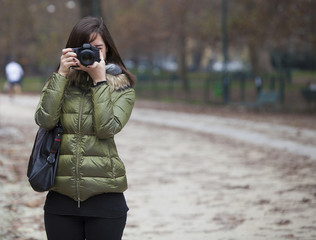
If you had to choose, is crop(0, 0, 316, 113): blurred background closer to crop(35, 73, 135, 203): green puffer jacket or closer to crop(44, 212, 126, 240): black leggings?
crop(35, 73, 135, 203): green puffer jacket

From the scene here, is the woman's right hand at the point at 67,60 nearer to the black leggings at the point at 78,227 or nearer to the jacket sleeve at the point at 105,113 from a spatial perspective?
the jacket sleeve at the point at 105,113

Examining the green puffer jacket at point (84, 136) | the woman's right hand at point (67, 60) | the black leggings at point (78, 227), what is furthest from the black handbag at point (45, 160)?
the woman's right hand at point (67, 60)

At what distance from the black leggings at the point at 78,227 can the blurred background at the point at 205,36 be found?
12.5m

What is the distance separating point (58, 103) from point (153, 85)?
96.8 ft

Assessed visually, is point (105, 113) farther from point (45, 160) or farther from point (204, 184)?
point (204, 184)

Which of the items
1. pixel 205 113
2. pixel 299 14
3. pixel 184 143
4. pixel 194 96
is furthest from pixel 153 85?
pixel 184 143

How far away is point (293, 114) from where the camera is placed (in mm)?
21047

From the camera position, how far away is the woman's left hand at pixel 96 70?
3.04 metres

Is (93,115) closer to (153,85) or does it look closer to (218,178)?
(218,178)

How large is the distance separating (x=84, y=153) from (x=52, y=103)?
0.96ft

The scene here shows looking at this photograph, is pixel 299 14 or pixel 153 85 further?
pixel 153 85

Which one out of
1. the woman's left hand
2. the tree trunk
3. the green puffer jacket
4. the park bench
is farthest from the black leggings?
the park bench

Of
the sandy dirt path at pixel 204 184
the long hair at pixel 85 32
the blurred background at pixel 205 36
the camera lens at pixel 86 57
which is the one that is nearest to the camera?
the camera lens at pixel 86 57

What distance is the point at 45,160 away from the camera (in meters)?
3.07
